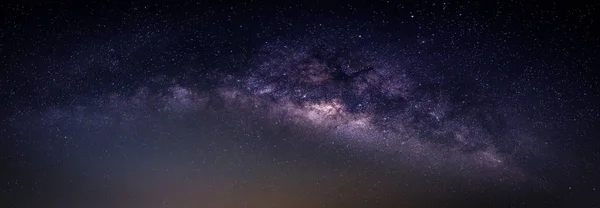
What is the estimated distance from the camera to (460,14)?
580 cm

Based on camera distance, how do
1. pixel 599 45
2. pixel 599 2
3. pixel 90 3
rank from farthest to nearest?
pixel 599 45 < pixel 90 3 < pixel 599 2

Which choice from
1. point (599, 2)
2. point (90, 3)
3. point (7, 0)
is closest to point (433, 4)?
point (599, 2)

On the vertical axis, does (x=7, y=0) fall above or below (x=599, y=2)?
above

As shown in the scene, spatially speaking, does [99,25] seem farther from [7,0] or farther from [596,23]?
[596,23]

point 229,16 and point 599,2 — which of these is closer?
point 599,2

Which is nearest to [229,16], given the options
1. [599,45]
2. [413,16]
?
[413,16]

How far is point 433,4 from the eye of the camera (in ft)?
18.8

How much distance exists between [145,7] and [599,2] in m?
6.48

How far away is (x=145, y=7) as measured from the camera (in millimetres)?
5832

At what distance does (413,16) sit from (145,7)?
4065 millimetres

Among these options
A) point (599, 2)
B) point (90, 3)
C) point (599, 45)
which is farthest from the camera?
point (599, 45)

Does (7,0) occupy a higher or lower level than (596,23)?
higher

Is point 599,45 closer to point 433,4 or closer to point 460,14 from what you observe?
point 460,14

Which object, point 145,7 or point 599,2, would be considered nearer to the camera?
point 599,2
